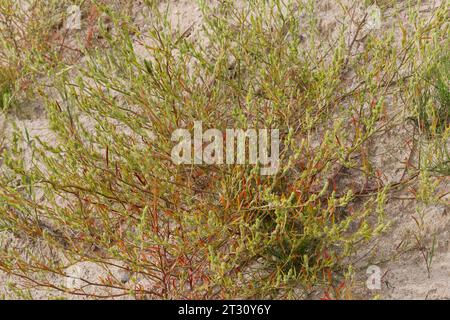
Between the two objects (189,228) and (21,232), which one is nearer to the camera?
(189,228)

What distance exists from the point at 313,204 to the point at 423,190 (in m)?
0.41

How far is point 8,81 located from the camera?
12.0 feet

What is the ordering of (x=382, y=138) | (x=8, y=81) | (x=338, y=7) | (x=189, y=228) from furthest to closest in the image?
(x=8, y=81) < (x=338, y=7) < (x=382, y=138) < (x=189, y=228)

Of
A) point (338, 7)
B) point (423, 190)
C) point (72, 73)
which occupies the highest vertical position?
point (338, 7)

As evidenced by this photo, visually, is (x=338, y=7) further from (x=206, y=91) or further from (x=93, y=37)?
(x=93, y=37)

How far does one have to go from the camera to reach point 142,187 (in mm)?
2525

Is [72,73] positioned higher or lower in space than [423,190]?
higher

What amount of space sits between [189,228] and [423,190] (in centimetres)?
93

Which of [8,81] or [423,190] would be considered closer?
[423,190]

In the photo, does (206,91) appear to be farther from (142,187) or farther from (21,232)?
(21,232)
